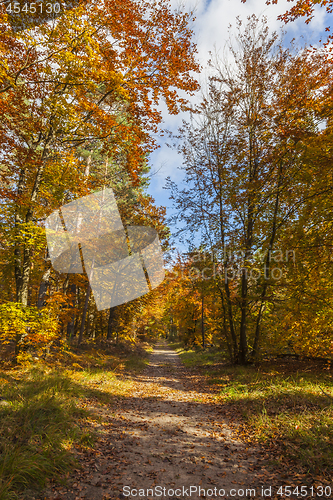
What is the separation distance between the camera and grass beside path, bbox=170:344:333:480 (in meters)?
4.10

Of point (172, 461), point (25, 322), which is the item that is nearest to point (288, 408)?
point (172, 461)

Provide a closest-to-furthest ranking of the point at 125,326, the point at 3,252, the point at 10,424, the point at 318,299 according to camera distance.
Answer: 1. the point at 10,424
2. the point at 318,299
3. the point at 3,252
4. the point at 125,326

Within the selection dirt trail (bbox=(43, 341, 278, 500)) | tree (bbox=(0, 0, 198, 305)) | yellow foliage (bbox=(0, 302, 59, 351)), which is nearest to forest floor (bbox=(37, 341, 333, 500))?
dirt trail (bbox=(43, 341, 278, 500))

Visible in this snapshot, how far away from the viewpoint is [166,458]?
4547 mm

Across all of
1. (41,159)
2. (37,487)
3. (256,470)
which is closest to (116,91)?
(41,159)

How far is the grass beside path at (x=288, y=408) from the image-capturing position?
162 inches

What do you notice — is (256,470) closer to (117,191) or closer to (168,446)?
(168,446)

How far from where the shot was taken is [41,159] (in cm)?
924

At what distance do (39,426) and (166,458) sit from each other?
2402mm

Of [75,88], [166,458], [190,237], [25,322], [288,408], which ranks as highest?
[75,88]

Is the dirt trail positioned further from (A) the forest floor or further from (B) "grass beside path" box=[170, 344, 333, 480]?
(B) "grass beside path" box=[170, 344, 333, 480]

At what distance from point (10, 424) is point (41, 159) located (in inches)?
328

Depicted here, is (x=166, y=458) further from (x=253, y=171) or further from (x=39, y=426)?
(x=253, y=171)

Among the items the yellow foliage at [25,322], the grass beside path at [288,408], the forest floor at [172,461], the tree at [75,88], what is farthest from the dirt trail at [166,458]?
the tree at [75,88]
